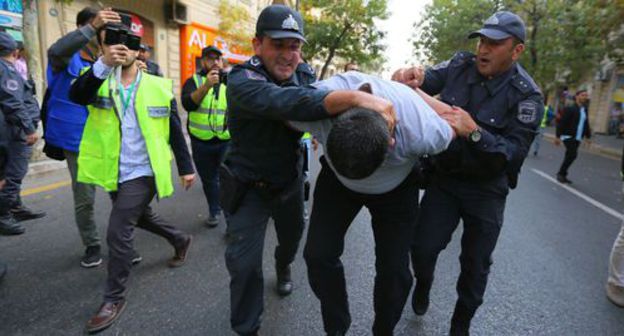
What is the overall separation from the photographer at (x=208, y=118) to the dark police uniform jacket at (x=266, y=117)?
1903 mm

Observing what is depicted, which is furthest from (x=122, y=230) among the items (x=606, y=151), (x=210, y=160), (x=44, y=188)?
(x=606, y=151)

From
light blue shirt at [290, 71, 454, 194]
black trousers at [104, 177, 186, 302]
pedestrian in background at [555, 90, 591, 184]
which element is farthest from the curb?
black trousers at [104, 177, 186, 302]

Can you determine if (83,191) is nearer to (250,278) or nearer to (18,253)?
(18,253)

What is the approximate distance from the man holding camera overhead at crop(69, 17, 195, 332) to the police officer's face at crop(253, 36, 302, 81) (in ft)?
2.96

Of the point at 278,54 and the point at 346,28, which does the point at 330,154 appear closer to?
→ the point at 278,54

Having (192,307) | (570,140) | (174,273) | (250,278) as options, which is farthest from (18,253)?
(570,140)

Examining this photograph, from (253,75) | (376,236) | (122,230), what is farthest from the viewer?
(122,230)

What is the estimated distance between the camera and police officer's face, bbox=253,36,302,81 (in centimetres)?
204

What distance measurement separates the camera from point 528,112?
7.00 ft

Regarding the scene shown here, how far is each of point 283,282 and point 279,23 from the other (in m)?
1.86

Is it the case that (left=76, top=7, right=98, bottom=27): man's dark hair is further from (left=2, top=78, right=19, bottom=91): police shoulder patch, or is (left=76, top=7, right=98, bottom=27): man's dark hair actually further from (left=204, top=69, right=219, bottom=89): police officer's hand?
(left=2, top=78, right=19, bottom=91): police shoulder patch

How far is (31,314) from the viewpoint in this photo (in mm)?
2516

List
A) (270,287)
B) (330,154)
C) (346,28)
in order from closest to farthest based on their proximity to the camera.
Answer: (330,154)
(270,287)
(346,28)

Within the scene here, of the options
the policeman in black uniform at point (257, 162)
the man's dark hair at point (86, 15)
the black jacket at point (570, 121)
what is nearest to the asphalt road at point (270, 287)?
the policeman in black uniform at point (257, 162)
